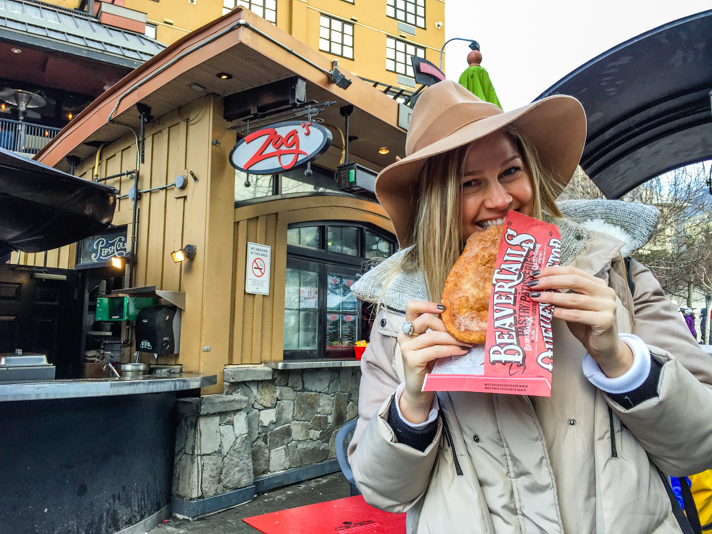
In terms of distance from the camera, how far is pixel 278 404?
21.1 feet

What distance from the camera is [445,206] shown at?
149 cm

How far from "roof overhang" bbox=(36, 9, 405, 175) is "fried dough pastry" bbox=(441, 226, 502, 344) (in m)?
4.46

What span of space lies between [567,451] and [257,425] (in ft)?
18.0

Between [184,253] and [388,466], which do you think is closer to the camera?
[388,466]

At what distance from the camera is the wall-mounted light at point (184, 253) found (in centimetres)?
593

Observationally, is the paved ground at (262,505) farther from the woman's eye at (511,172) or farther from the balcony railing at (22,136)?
the balcony railing at (22,136)

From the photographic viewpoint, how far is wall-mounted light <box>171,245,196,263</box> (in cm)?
593

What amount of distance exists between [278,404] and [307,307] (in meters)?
1.49

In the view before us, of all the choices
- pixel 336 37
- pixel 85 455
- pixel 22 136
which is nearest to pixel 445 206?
pixel 85 455

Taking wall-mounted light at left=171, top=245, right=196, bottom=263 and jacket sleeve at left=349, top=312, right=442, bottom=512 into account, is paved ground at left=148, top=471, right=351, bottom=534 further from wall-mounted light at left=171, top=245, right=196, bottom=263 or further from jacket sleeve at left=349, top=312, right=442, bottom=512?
jacket sleeve at left=349, top=312, right=442, bottom=512

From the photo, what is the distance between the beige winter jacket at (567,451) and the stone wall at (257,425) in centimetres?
458

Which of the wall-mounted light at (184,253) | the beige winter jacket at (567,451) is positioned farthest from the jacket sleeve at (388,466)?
the wall-mounted light at (184,253)

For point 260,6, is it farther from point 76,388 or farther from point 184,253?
point 76,388

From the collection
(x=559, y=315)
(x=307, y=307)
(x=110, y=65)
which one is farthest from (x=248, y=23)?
(x=110, y=65)
